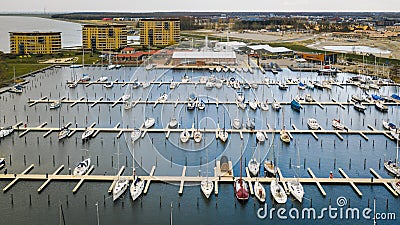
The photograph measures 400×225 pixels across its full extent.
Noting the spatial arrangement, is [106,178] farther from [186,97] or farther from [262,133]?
[186,97]

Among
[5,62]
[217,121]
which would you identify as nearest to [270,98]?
[217,121]

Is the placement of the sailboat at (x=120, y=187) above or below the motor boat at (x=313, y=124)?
below

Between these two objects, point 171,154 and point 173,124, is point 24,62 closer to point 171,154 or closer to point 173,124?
point 173,124

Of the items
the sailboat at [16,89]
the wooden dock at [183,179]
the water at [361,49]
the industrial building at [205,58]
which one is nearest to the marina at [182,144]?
the wooden dock at [183,179]

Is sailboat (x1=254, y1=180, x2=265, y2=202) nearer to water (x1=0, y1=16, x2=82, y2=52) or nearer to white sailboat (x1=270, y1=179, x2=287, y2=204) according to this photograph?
white sailboat (x1=270, y1=179, x2=287, y2=204)

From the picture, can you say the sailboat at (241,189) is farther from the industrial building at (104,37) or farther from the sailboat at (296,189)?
the industrial building at (104,37)

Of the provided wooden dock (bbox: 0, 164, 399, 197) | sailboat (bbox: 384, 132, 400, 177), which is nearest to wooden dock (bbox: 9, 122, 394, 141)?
sailboat (bbox: 384, 132, 400, 177)

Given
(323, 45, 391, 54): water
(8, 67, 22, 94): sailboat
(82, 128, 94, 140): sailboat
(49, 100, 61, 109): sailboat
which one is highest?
(323, 45, 391, 54): water
